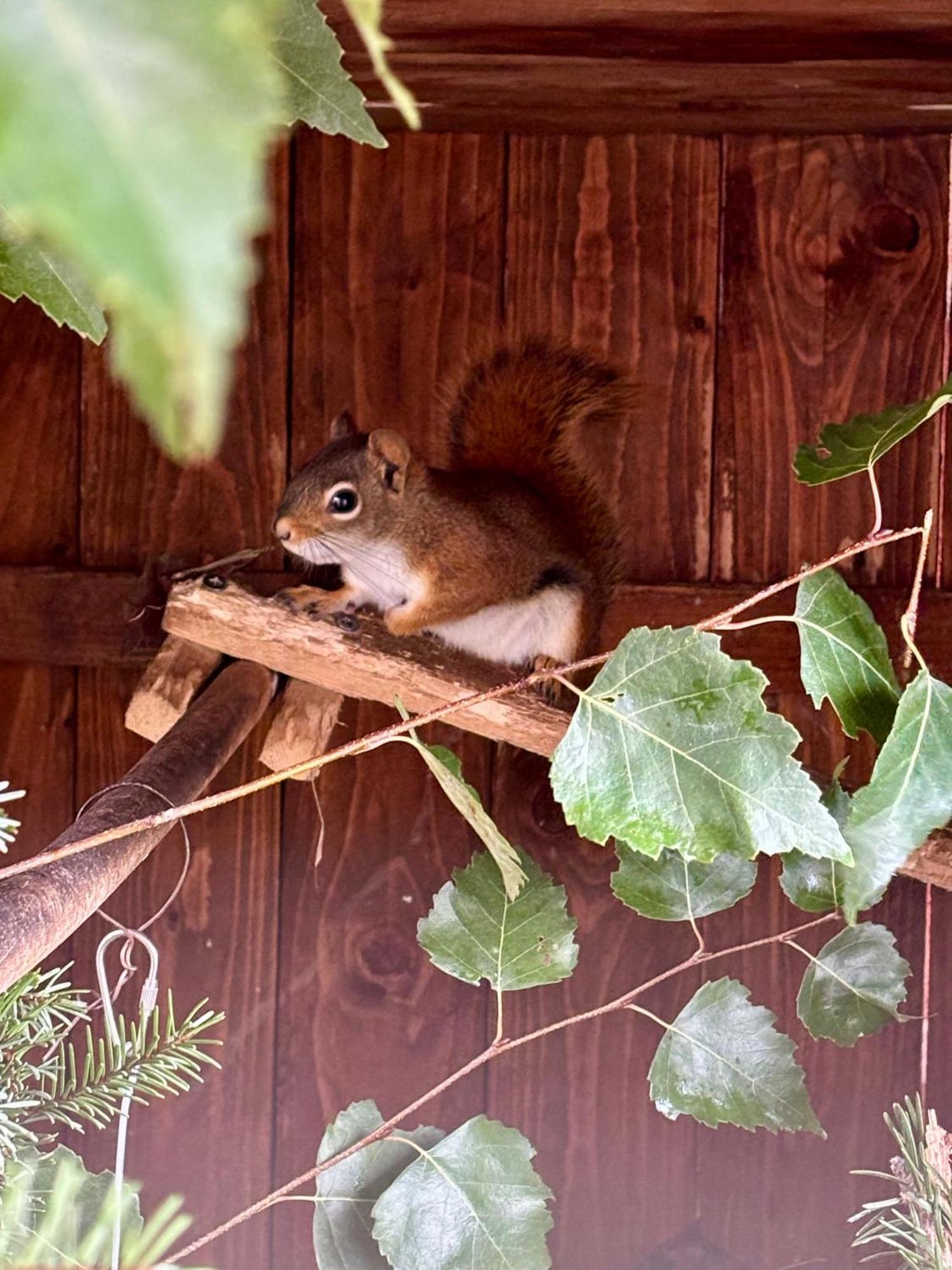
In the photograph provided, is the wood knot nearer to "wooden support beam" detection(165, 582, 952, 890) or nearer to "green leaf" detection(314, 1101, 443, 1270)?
"wooden support beam" detection(165, 582, 952, 890)

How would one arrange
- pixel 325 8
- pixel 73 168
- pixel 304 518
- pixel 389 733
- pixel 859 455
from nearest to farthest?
pixel 73 168
pixel 389 733
pixel 859 455
pixel 325 8
pixel 304 518

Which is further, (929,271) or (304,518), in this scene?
(929,271)

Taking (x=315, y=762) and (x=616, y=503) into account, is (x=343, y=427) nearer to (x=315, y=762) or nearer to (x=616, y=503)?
(x=616, y=503)

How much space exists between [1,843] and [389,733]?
180 millimetres

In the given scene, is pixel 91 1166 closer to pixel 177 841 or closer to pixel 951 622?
pixel 177 841

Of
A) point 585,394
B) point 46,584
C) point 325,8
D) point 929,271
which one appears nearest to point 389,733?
point 325,8

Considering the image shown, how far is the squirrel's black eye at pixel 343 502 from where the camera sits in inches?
46.8

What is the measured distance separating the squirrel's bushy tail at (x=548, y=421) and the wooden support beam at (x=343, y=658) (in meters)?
0.31

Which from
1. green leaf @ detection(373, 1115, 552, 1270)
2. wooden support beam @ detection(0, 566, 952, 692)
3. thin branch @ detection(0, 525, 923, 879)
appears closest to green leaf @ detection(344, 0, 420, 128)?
thin branch @ detection(0, 525, 923, 879)

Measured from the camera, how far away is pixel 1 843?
40cm

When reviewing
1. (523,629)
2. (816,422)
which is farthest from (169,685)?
(816,422)

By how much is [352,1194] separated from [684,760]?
37 centimetres

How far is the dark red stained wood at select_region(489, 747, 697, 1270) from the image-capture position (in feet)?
4.42

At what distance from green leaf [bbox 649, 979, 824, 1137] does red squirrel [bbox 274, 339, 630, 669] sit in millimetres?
439
